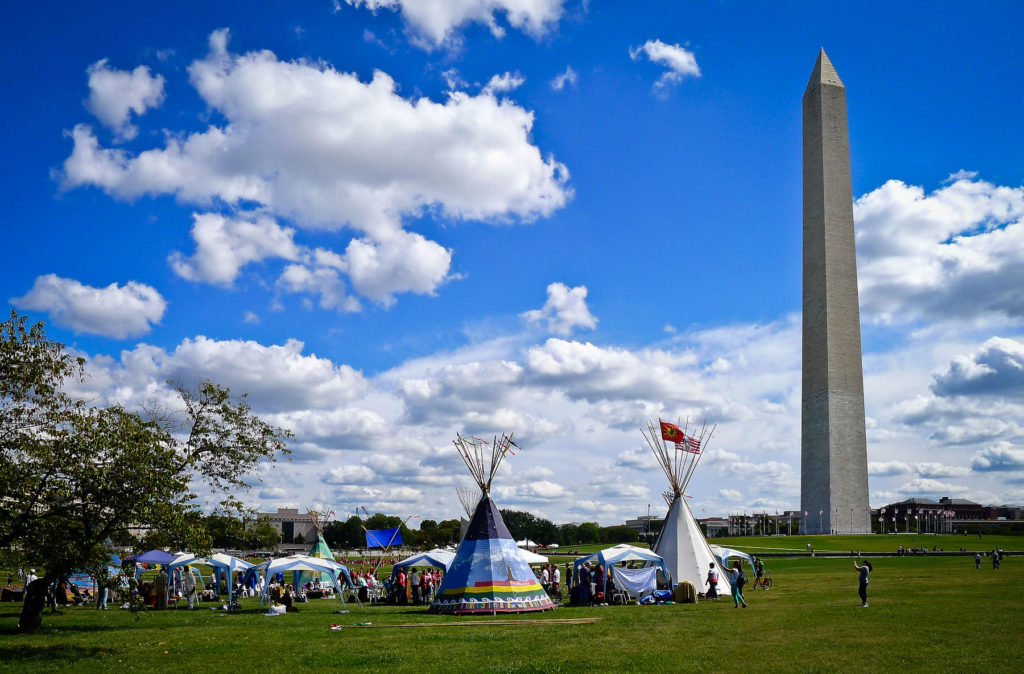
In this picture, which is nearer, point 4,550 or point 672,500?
point 4,550

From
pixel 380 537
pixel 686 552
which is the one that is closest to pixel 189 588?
pixel 686 552

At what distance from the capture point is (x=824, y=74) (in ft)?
273

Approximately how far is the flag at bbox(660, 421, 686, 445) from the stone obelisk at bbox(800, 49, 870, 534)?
5039cm

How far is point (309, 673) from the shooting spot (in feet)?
48.4

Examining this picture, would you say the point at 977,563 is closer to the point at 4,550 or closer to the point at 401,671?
the point at 401,671

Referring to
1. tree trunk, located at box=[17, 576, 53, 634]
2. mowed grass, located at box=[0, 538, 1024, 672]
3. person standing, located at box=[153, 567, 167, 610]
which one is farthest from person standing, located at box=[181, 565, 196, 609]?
tree trunk, located at box=[17, 576, 53, 634]

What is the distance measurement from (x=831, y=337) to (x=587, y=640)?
6949 cm

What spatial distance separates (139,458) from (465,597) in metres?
11.2

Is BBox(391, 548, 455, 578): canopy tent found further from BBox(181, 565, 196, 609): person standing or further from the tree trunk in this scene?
the tree trunk

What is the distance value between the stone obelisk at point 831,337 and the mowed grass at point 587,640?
53.5 m

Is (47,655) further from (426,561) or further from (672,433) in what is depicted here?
(672,433)

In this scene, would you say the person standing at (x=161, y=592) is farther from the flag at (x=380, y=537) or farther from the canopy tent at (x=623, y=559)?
the flag at (x=380, y=537)

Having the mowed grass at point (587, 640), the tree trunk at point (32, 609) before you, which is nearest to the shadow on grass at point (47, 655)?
the mowed grass at point (587, 640)

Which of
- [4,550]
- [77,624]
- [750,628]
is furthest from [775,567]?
[4,550]
